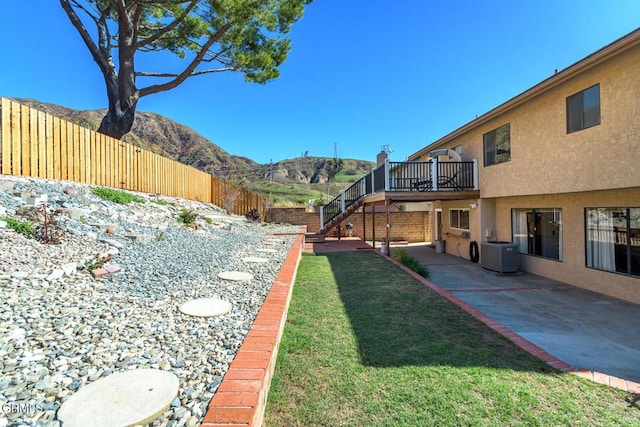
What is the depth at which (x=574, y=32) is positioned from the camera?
10734 mm

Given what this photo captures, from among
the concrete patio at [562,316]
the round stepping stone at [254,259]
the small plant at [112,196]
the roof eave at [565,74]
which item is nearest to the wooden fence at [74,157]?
the small plant at [112,196]

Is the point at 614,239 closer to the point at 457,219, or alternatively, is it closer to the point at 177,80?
the point at 457,219

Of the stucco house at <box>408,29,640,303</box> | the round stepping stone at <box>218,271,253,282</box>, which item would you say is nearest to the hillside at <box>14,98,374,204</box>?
the stucco house at <box>408,29,640,303</box>

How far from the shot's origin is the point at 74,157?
7.82m

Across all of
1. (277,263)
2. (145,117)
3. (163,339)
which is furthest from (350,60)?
(145,117)

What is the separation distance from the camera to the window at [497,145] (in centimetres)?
912

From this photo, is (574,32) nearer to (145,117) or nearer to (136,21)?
(136,21)

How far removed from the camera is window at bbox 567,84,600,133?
6.28m

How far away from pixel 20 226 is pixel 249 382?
15.0 feet

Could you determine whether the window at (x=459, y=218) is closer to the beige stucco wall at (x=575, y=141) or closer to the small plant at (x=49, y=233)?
the beige stucco wall at (x=575, y=141)

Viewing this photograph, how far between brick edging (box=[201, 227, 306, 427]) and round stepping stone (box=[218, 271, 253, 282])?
139 cm

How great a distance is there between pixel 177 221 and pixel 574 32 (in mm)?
15011

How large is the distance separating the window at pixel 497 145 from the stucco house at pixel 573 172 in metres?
0.03

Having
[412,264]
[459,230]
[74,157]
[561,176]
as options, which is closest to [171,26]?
[74,157]
